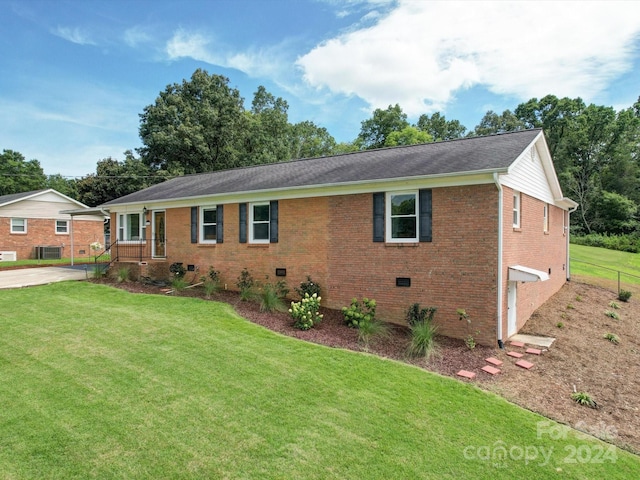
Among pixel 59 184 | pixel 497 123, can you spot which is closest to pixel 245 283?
pixel 497 123

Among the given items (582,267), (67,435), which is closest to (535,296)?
(67,435)

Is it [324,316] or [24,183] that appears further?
[24,183]

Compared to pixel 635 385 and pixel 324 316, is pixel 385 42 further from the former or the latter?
pixel 635 385

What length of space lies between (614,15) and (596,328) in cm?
877

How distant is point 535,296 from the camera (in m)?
11.7

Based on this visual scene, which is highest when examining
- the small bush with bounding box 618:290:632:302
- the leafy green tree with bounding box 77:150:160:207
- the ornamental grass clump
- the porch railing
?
the leafy green tree with bounding box 77:150:160:207

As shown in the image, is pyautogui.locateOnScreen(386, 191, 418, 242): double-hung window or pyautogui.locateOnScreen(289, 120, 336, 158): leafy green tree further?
pyautogui.locateOnScreen(289, 120, 336, 158): leafy green tree

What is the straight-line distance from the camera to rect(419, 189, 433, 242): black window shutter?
29.4 ft

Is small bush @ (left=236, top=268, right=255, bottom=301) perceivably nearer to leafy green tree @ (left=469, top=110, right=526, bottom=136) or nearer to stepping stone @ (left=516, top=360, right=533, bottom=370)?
stepping stone @ (left=516, top=360, right=533, bottom=370)

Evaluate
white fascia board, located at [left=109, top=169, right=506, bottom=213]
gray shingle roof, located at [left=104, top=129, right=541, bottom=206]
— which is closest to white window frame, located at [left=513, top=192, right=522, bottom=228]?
gray shingle roof, located at [left=104, top=129, right=541, bottom=206]

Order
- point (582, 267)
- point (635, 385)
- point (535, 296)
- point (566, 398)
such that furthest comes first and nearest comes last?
point (582, 267), point (535, 296), point (635, 385), point (566, 398)

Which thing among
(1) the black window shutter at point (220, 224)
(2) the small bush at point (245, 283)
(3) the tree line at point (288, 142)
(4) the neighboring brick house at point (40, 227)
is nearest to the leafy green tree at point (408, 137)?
(3) the tree line at point (288, 142)

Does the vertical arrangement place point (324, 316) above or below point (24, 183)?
below

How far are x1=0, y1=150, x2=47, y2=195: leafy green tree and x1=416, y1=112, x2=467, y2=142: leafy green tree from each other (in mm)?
47968
